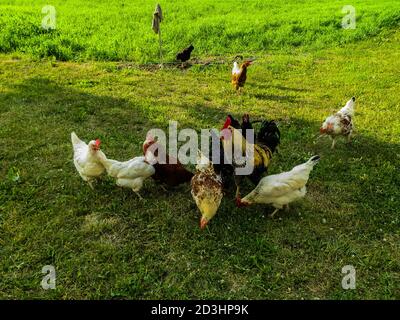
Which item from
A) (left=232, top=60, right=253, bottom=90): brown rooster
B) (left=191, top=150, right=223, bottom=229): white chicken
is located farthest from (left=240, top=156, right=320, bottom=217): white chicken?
(left=232, top=60, right=253, bottom=90): brown rooster

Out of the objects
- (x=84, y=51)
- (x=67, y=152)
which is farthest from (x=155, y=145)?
(x=84, y=51)

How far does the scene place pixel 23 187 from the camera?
723 cm

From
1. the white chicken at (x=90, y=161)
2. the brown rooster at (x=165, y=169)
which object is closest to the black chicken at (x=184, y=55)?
the brown rooster at (x=165, y=169)

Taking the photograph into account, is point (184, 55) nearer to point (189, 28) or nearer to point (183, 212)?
point (189, 28)

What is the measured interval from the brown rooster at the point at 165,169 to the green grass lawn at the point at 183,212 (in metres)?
0.33

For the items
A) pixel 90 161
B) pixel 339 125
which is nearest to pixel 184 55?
pixel 339 125

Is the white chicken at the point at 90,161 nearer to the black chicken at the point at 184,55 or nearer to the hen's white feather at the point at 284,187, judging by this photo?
the hen's white feather at the point at 284,187

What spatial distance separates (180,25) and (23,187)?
12.5 m

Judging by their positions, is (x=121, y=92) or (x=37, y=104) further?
(x=121, y=92)

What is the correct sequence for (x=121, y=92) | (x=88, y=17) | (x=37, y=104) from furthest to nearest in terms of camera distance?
(x=88, y=17), (x=121, y=92), (x=37, y=104)

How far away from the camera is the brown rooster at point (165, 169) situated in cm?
676

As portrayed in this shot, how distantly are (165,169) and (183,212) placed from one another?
2.67 ft

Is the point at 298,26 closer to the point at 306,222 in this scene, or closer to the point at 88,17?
the point at 88,17

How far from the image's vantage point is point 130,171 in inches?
260
